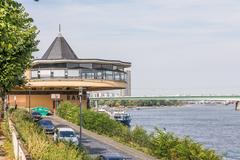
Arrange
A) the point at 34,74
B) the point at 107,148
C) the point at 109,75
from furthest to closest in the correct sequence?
the point at 34,74
the point at 109,75
the point at 107,148

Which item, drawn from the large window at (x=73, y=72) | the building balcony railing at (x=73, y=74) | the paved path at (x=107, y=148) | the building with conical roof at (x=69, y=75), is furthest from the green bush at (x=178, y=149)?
the large window at (x=73, y=72)

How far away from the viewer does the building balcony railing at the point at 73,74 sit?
98.3m

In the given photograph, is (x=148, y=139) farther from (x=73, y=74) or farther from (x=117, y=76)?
(x=117, y=76)

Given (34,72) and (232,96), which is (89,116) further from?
(232,96)

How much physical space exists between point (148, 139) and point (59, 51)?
5769cm

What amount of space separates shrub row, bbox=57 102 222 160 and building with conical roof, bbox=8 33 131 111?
40.9 feet

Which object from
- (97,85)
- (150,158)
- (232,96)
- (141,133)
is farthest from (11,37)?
(232,96)

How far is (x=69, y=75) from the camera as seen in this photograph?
9862 cm

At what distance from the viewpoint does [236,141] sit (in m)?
78.1

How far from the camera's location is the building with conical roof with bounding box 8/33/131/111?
98.1m

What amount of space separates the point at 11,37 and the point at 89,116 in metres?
51.6

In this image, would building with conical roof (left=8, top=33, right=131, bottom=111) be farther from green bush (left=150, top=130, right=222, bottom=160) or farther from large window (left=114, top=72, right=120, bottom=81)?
green bush (left=150, top=130, right=222, bottom=160)

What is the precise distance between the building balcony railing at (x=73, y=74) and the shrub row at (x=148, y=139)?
1281 centimetres

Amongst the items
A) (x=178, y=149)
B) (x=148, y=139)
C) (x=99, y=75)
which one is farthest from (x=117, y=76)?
(x=178, y=149)
